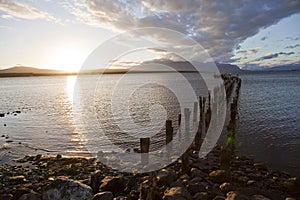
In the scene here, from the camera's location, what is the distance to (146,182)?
43.0 ft

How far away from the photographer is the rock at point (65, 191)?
9.93 meters

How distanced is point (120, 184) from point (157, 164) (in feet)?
13.5

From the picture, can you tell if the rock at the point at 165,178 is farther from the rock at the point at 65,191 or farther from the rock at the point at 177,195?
the rock at the point at 65,191

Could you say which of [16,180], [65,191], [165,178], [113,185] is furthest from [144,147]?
[16,180]

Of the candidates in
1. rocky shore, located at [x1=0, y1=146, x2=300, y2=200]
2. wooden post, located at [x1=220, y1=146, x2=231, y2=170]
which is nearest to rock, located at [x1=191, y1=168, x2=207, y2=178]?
rocky shore, located at [x1=0, y1=146, x2=300, y2=200]

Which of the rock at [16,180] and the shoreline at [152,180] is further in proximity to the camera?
the rock at [16,180]

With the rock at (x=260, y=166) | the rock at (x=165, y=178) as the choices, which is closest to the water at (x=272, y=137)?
the rock at (x=260, y=166)

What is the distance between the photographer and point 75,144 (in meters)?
24.6

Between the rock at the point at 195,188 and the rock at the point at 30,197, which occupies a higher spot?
the rock at the point at 30,197

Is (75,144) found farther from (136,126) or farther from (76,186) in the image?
(76,186)

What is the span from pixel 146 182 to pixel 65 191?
450cm

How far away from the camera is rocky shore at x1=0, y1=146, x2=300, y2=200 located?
10.9 m

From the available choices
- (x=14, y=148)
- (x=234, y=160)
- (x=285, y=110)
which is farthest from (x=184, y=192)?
(x=285, y=110)

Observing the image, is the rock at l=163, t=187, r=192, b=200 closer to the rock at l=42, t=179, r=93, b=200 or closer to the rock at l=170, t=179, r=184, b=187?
the rock at l=170, t=179, r=184, b=187
